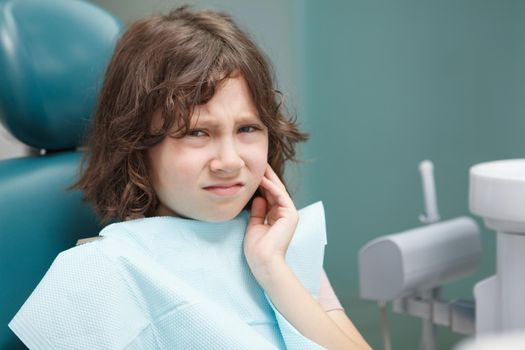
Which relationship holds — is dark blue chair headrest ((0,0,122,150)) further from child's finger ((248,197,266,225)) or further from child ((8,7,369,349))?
child's finger ((248,197,266,225))

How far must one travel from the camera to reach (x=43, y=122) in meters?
1.08

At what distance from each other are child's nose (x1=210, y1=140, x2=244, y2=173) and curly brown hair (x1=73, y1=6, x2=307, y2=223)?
0.16ft

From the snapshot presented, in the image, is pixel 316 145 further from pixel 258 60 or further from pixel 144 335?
pixel 144 335

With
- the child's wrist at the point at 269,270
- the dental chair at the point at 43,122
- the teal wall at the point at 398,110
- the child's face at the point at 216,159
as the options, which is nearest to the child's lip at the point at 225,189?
the child's face at the point at 216,159

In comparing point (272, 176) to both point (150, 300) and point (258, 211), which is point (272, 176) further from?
point (150, 300)

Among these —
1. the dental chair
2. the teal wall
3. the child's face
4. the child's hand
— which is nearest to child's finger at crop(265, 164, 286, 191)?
the child's hand

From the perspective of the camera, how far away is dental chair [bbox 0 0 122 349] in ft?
3.26

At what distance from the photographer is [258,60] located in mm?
964

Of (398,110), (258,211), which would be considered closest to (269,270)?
(258,211)

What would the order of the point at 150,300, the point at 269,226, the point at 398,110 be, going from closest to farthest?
the point at 150,300, the point at 269,226, the point at 398,110

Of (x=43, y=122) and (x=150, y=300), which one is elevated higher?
(x=43, y=122)

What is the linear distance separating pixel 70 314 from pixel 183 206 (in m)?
0.20

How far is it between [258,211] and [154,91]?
243 millimetres

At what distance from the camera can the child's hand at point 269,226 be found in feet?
3.09
